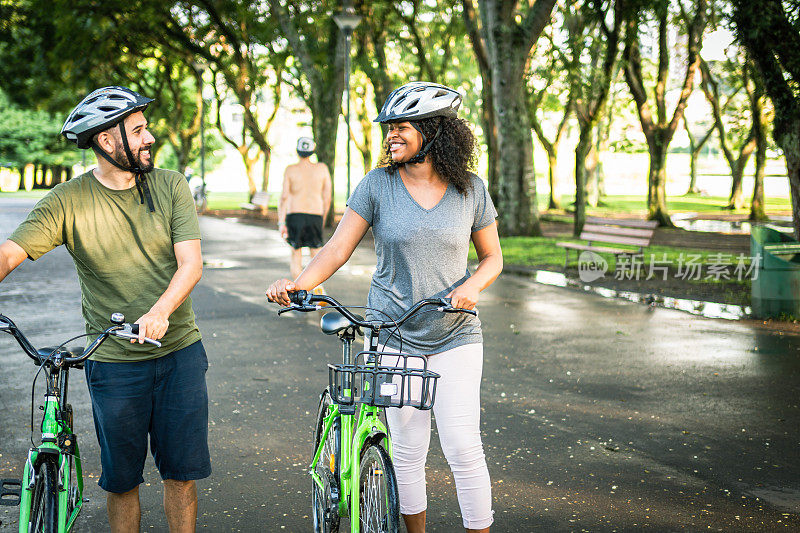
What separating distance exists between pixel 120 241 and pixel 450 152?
134cm

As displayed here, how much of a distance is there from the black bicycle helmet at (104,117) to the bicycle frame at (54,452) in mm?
822

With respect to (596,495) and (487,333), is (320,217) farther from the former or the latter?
(596,495)

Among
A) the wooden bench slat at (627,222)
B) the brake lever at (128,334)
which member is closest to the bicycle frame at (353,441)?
the brake lever at (128,334)

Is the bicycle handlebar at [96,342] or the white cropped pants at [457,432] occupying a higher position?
the bicycle handlebar at [96,342]

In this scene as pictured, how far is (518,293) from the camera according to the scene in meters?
12.5

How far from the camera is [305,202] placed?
11211mm

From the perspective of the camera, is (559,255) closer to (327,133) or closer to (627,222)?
(627,222)

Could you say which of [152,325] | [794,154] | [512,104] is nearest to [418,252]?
[152,325]

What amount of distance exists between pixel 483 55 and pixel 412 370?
1878cm

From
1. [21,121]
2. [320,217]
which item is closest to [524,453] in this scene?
[320,217]

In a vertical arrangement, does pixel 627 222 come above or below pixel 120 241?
below

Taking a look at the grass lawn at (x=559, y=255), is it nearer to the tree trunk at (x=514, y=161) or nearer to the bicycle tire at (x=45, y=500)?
the tree trunk at (x=514, y=161)

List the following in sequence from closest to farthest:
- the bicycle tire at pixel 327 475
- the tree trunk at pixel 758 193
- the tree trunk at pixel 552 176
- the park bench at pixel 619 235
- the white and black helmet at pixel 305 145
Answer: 1. the bicycle tire at pixel 327 475
2. the white and black helmet at pixel 305 145
3. the park bench at pixel 619 235
4. the tree trunk at pixel 758 193
5. the tree trunk at pixel 552 176

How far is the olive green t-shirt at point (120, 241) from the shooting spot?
3395mm
